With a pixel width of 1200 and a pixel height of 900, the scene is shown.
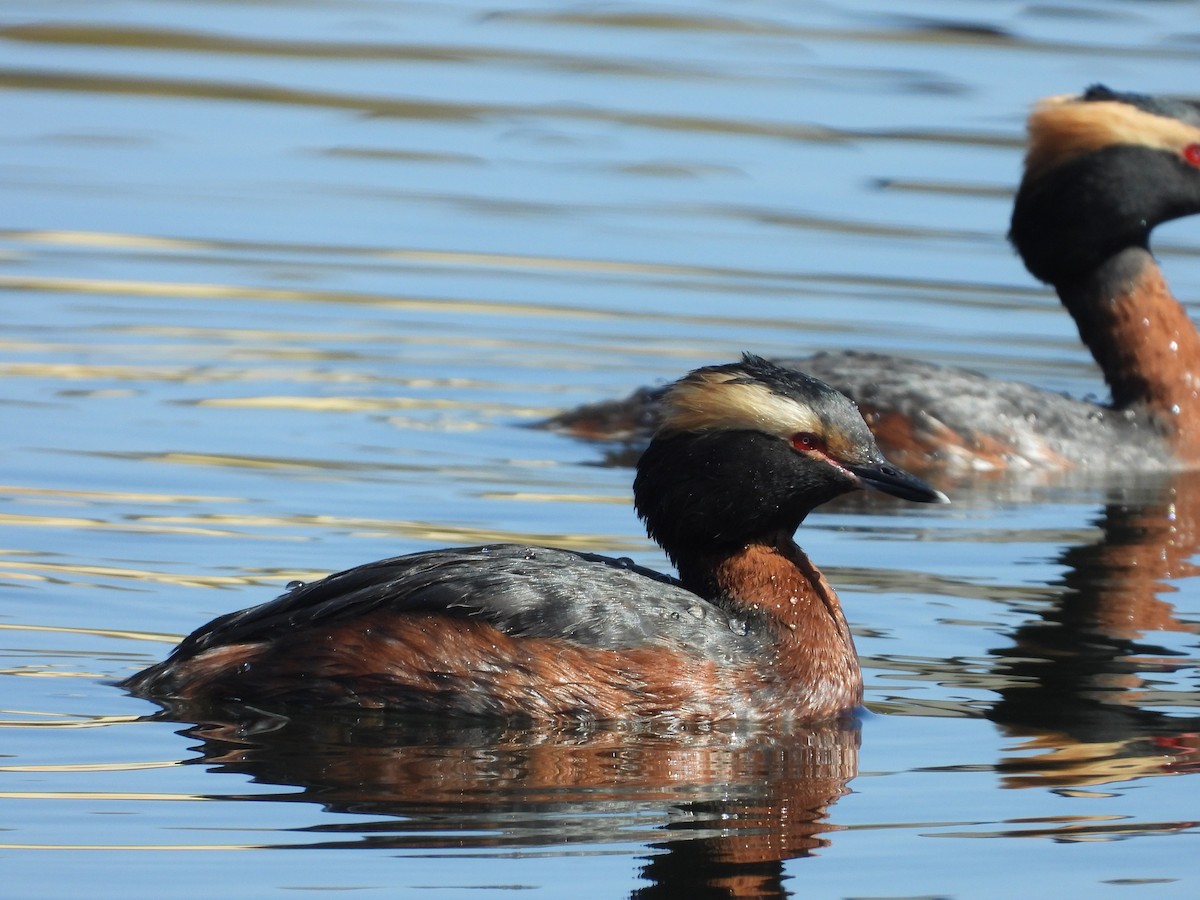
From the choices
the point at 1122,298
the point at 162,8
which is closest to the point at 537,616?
the point at 1122,298

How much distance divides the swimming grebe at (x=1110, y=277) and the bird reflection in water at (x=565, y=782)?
17.7 feet

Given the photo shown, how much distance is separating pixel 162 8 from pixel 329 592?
17479 mm

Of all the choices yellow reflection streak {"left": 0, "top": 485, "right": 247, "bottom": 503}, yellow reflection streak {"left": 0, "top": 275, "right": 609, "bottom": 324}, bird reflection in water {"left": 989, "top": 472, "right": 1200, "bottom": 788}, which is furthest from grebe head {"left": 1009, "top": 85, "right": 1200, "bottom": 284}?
yellow reflection streak {"left": 0, "top": 485, "right": 247, "bottom": 503}

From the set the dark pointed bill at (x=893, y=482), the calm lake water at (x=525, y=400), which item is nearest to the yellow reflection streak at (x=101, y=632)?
the calm lake water at (x=525, y=400)

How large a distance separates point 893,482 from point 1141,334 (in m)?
5.81

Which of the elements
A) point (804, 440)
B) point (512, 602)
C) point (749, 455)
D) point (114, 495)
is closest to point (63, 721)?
point (512, 602)

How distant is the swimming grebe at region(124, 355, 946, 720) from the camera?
27.8ft

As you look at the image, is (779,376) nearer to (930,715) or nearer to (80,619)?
(930,715)

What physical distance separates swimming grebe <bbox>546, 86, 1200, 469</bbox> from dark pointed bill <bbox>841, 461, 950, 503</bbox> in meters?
4.73

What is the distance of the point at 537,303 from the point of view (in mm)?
16391

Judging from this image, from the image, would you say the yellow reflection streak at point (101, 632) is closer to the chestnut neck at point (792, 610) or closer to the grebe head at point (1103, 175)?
the chestnut neck at point (792, 610)

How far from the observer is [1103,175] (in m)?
14.2

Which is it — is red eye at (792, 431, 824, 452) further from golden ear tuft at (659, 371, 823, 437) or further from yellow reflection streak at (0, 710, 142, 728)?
yellow reflection streak at (0, 710, 142, 728)

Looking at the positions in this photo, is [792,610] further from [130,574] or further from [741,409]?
[130,574]
